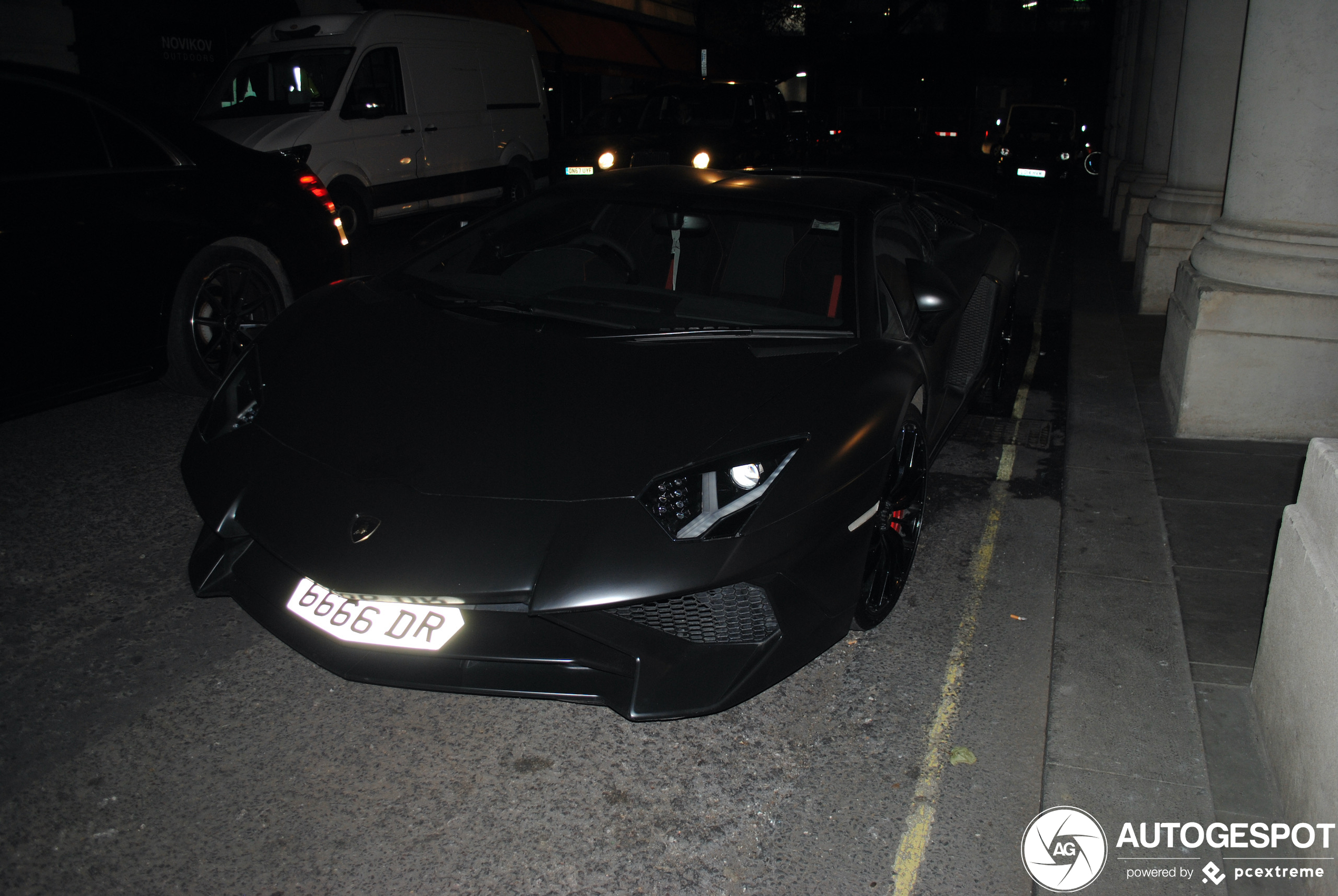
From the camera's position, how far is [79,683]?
9.29 feet

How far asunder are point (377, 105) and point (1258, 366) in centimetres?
890

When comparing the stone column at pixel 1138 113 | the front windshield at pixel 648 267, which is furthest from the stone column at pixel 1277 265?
the stone column at pixel 1138 113

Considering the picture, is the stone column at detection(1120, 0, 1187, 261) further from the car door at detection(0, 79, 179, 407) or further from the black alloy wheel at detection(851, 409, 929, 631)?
the car door at detection(0, 79, 179, 407)

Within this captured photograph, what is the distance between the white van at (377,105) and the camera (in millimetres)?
10289

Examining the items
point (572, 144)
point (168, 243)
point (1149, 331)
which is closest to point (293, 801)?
point (168, 243)

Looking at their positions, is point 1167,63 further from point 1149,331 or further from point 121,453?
point 121,453

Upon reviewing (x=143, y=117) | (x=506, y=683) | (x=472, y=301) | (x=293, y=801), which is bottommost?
(x=293, y=801)

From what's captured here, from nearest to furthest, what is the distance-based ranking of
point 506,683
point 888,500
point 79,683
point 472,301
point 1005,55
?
1. point 506,683
2. point 79,683
3. point 888,500
4. point 472,301
5. point 1005,55

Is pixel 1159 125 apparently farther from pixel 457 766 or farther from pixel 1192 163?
pixel 457 766

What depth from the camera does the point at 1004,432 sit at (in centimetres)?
548

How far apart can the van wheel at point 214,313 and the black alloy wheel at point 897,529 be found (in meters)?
3.38

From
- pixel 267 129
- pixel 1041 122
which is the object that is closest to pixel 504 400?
pixel 267 129

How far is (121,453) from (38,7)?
10356 millimetres

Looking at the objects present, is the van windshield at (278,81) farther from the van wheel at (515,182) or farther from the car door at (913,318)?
the car door at (913,318)
